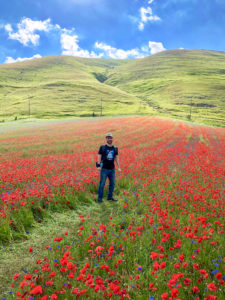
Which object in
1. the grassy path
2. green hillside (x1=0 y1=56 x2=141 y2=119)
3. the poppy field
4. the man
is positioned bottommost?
the grassy path

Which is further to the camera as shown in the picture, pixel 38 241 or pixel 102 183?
pixel 102 183

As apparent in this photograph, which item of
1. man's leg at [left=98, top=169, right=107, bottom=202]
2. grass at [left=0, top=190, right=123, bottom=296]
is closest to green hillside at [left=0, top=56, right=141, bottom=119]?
man's leg at [left=98, top=169, right=107, bottom=202]

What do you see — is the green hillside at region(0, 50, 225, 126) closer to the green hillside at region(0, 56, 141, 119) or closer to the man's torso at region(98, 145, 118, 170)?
the green hillside at region(0, 56, 141, 119)

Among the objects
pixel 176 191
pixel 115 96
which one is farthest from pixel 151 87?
pixel 176 191

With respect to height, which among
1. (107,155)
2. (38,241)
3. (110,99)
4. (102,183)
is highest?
(110,99)

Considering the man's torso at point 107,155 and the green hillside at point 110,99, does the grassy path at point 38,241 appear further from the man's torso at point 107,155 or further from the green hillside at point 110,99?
the green hillside at point 110,99

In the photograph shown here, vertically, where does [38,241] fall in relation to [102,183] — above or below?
below

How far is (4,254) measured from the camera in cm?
464

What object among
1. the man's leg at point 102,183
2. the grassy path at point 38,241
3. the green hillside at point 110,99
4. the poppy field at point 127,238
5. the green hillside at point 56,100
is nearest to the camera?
the poppy field at point 127,238

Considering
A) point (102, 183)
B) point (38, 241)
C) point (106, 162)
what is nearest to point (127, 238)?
point (38, 241)

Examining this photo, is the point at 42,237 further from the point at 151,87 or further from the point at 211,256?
the point at 151,87

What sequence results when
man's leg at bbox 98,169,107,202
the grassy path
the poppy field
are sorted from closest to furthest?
1. the poppy field
2. the grassy path
3. man's leg at bbox 98,169,107,202

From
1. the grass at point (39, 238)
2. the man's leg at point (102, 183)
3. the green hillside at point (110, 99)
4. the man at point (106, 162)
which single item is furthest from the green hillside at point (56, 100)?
the grass at point (39, 238)

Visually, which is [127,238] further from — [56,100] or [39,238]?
[56,100]
